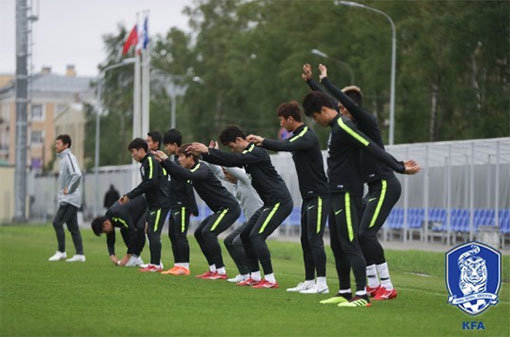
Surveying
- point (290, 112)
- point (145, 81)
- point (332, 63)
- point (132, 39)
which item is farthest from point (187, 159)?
point (332, 63)

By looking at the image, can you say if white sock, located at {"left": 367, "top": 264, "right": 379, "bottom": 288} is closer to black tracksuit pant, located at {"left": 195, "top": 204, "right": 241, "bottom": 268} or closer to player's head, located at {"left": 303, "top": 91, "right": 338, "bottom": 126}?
player's head, located at {"left": 303, "top": 91, "right": 338, "bottom": 126}

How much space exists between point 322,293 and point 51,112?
5420 inches

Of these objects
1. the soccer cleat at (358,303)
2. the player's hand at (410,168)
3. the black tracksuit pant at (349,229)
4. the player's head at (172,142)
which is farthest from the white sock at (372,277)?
the player's head at (172,142)

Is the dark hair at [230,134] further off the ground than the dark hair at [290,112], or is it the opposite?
the dark hair at [290,112]

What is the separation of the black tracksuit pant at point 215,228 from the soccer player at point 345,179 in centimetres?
440

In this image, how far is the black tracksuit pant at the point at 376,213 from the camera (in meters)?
14.0

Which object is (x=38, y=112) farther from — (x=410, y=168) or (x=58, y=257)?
(x=410, y=168)

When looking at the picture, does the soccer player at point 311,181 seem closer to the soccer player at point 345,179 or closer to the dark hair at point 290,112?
the dark hair at point 290,112

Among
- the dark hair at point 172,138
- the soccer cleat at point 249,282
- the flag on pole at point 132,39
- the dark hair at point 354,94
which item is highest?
the flag on pole at point 132,39

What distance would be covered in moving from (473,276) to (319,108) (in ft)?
10.0

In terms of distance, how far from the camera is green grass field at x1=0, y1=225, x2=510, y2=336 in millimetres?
10938

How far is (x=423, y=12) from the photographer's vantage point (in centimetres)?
5609

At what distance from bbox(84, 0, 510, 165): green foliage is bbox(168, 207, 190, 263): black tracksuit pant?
106 feet

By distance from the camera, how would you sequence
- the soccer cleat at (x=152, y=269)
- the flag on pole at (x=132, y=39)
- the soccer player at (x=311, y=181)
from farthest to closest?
the flag on pole at (x=132, y=39) < the soccer cleat at (x=152, y=269) < the soccer player at (x=311, y=181)
